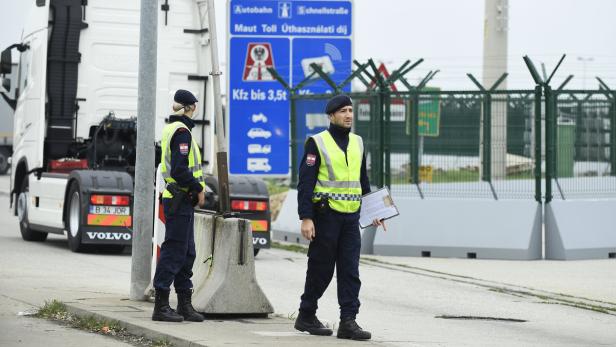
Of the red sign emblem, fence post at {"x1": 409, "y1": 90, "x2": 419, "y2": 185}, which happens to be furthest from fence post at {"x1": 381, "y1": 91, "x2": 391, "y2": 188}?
the red sign emblem

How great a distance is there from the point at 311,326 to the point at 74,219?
32.1 feet

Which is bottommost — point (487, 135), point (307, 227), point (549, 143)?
point (307, 227)

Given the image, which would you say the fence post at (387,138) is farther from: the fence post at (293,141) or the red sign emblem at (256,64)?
the red sign emblem at (256,64)

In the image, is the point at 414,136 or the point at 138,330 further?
the point at 414,136

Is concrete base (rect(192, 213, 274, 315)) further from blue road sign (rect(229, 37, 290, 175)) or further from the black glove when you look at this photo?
blue road sign (rect(229, 37, 290, 175))

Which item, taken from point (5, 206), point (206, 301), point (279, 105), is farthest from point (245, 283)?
point (5, 206)

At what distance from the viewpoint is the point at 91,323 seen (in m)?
11.2

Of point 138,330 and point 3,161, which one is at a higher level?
point 3,161

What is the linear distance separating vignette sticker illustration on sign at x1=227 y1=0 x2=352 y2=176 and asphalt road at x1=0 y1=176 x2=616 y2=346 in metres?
4.94

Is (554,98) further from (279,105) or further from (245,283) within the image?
(245,283)

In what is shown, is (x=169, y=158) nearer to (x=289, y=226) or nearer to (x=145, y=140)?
(x=145, y=140)

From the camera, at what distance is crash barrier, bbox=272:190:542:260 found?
1955 cm

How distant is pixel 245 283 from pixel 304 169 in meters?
1.39

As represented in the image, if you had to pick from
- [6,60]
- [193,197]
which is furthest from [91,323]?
[6,60]
